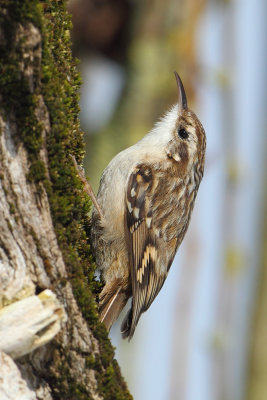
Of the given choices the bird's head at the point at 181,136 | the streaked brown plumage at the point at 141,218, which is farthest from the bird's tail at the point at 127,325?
the bird's head at the point at 181,136

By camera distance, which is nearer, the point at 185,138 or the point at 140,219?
the point at 140,219

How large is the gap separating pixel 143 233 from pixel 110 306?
19.6 inches

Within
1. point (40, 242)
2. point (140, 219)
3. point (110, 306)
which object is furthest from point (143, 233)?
point (40, 242)

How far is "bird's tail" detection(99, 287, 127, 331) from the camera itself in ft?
12.0

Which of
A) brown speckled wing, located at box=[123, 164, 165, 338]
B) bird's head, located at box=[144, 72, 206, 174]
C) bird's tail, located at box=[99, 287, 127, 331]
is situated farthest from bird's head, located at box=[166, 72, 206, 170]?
bird's tail, located at box=[99, 287, 127, 331]

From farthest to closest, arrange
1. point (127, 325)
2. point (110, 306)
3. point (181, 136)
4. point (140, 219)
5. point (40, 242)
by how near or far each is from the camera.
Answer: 1. point (181, 136)
2. point (140, 219)
3. point (127, 325)
4. point (110, 306)
5. point (40, 242)

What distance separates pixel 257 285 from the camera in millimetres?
6312

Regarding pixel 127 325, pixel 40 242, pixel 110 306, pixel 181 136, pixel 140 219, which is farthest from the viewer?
pixel 181 136

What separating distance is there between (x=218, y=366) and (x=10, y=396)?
4163 mm

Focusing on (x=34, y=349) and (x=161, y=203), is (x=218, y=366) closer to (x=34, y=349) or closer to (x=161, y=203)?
(x=161, y=203)

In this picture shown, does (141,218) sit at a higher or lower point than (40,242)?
lower

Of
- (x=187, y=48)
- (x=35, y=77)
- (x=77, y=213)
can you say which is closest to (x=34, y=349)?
(x=77, y=213)

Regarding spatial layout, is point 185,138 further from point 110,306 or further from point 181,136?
point 110,306

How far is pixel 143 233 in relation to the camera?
4008 mm
